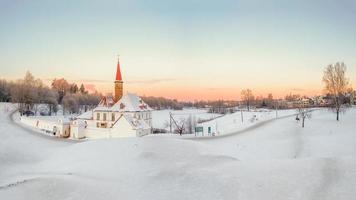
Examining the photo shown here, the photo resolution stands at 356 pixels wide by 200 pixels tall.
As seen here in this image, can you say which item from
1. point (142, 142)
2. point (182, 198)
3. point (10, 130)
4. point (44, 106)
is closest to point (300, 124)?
point (142, 142)

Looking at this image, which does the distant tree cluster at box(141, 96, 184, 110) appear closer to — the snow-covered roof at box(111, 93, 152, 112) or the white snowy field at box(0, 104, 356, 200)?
the snow-covered roof at box(111, 93, 152, 112)

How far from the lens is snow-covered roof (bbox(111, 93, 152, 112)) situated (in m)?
51.1

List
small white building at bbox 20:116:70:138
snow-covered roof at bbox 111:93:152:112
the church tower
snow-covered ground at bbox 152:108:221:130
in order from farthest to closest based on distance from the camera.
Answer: snow-covered ground at bbox 152:108:221:130
the church tower
snow-covered roof at bbox 111:93:152:112
small white building at bbox 20:116:70:138

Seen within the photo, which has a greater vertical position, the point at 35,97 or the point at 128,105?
the point at 35,97

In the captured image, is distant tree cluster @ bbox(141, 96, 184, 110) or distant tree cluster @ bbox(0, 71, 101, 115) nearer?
distant tree cluster @ bbox(0, 71, 101, 115)

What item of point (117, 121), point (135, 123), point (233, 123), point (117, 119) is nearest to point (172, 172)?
point (117, 121)

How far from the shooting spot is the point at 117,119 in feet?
149

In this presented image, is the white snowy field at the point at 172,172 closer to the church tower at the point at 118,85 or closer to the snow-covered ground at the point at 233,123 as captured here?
the snow-covered ground at the point at 233,123

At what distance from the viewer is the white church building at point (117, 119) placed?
140ft

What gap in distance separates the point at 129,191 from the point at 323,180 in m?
10.7

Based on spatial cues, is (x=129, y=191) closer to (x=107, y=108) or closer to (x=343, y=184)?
(x=343, y=184)

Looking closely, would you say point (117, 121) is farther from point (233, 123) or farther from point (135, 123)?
point (233, 123)

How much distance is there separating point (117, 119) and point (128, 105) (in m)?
6.54

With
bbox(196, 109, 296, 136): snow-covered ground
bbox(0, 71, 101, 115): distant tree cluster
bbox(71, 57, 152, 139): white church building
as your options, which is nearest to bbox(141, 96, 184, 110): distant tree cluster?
bbox(0, 71, 101, 115): distant tree cluster
